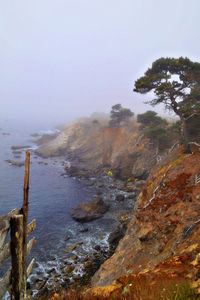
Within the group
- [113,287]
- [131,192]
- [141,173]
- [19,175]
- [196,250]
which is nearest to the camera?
→ [113,287]

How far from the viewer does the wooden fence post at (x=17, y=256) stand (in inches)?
162

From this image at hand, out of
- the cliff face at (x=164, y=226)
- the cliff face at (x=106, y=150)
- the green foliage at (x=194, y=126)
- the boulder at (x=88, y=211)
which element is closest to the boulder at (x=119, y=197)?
the boulder at (x=88, y=211)

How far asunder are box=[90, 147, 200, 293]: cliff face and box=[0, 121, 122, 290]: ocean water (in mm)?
7397

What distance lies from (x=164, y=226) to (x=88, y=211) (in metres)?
18.2

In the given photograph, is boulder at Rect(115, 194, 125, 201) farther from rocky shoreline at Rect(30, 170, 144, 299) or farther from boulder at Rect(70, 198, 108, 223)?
boulder at Rect(70, 198, 108, 223)

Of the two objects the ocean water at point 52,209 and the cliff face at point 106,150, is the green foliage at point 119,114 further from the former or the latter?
the ocean water at point 52,209

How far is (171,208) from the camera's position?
13281 mm

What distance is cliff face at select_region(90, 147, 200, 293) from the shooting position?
416 inches

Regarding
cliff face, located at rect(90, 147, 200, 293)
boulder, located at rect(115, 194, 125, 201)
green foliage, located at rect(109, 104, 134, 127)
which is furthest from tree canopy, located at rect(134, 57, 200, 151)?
green foliage, located at rect(109, 104, 134, 127)

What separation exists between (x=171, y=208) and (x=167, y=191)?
2029 mm

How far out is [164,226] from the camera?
41.1ft

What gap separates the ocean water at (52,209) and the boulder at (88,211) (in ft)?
2.84

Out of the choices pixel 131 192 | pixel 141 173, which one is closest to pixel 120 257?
pixel 131 192

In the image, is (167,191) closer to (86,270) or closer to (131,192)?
(86,270)
